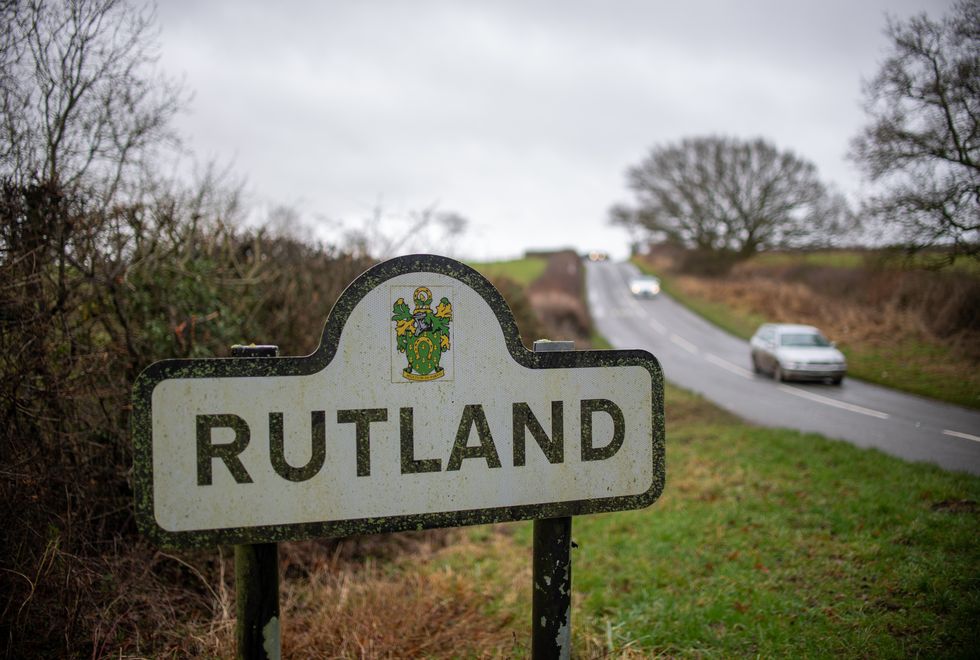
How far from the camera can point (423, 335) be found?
1.80 metres

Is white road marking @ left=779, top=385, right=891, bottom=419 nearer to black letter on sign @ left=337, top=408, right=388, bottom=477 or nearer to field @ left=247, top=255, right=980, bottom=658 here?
field @ left=247, top=255, right=980, bottom=658

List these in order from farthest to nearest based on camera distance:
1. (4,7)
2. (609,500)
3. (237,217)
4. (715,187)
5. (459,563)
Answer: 1. (715,187)
2. (237,217)
3. (459,563)
4. (4,7)
5. (609,500)

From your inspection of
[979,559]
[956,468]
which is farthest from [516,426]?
[956,468]

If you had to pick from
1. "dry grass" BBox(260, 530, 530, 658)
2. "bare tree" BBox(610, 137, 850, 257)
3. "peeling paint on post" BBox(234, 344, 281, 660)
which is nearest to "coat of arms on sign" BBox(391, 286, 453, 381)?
"peeling paint on post" BBox(234, 344, 281, 660)

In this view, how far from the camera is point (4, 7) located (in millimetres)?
4527

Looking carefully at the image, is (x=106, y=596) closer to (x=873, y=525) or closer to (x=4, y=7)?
(x=4, y=7)

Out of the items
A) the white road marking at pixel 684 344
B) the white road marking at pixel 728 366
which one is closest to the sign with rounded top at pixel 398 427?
the white road marking at pixel 728 366

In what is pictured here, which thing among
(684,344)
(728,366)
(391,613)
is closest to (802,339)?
(728,366)

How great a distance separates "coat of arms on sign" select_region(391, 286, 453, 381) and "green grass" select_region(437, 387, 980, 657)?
2.14 meters

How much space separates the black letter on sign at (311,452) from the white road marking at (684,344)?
68.1 ft

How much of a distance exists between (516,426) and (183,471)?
0.93m

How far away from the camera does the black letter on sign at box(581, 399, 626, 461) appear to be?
6.27 ft

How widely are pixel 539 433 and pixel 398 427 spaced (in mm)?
433

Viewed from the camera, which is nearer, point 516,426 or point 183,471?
point 183,471
